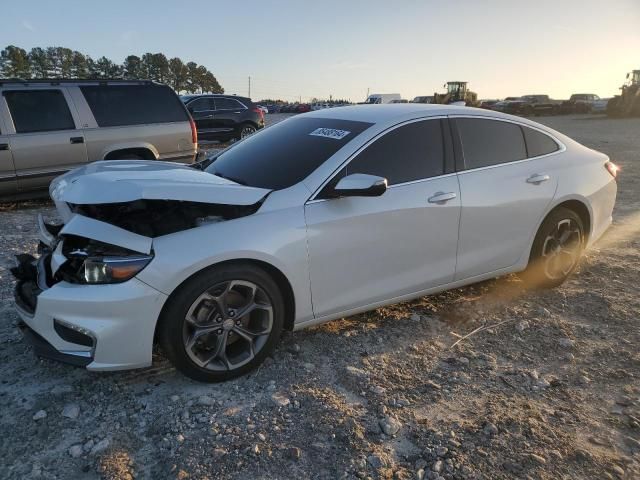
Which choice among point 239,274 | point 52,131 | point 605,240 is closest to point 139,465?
point 239,274

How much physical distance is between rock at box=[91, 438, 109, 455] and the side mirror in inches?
73.2

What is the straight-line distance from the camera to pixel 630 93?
34469 mm

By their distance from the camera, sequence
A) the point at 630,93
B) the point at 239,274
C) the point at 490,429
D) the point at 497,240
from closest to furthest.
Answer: the point at 490,429, the point at 239,274, the point at 497,240, the point at 630,93

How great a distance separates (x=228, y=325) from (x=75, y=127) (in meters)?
5.61

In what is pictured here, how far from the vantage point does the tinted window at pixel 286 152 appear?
11.0 feet

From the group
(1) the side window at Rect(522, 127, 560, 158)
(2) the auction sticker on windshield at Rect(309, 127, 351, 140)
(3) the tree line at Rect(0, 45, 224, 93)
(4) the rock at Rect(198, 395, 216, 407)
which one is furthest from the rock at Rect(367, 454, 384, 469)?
(3) the tree line at Rect(0, 45, 224, 93)

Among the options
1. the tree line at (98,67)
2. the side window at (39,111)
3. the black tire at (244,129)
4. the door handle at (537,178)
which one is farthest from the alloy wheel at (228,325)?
the tree line at (98,67)

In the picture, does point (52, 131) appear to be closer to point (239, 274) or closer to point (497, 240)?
point (239, 274)

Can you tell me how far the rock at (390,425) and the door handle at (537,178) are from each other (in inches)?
91.5

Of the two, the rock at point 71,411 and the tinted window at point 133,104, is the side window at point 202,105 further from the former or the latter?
the rock at point 71,411

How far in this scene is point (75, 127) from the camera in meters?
7.19

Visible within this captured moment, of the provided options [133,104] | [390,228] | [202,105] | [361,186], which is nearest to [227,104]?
[202,105]

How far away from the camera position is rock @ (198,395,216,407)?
2.80 meters

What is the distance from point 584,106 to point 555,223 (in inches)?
1827
